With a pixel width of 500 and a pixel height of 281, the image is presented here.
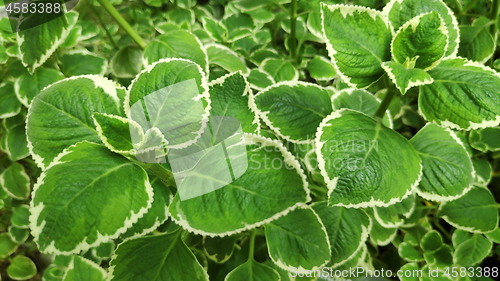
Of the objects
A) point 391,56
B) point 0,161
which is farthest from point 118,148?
point 0,161

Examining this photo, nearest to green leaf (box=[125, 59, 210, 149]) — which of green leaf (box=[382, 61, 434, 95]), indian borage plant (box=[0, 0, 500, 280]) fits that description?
indian borage plant (box=[0, 0, 500, 280])

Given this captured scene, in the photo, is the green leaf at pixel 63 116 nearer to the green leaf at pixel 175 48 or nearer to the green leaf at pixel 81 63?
the green leaf at pixel 175 48

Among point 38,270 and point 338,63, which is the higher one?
point 338,63

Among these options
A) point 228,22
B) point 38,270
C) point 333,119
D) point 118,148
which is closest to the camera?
point 118,148

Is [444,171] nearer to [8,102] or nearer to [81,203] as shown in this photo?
[81,203]

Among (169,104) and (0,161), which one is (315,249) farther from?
(0,161)

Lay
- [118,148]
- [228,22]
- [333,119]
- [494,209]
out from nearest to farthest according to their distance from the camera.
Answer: [118,148] < [333,119] < [494,209] < [228,22]

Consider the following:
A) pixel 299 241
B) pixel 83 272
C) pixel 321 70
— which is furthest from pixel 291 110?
pixel 83 272
